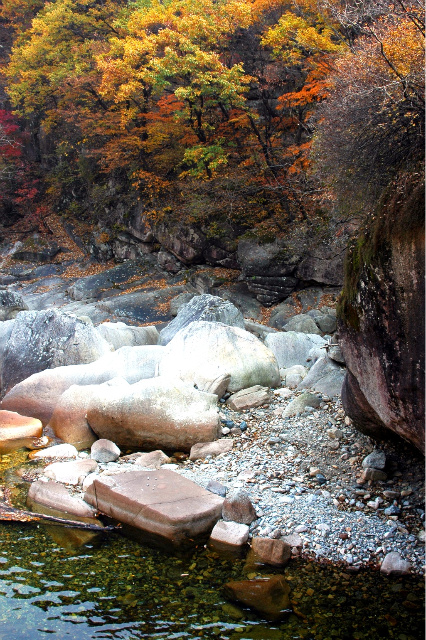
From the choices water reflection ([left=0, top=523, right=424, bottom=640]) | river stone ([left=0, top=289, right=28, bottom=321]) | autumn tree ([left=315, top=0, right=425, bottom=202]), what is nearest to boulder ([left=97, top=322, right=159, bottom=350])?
river stone ([left=0, top=289, right=28, bottom=321])

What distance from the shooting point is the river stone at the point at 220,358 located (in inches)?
380

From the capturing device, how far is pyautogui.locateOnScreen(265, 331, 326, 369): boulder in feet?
40.1

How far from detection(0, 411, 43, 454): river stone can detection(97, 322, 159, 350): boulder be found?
336 cm

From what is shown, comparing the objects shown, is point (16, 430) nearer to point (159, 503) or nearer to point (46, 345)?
A: point (46, 345)

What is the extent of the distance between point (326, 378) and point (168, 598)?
5629mm

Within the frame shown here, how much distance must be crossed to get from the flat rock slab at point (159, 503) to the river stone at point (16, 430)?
8.61 ft

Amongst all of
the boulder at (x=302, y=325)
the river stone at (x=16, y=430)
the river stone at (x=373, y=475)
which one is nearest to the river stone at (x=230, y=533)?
the river stone at (x=373, y=475)

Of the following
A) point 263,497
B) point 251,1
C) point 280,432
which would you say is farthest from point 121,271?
point 263,497

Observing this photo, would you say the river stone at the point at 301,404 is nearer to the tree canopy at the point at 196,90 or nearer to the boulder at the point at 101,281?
the tree canopy at the point at 196,90

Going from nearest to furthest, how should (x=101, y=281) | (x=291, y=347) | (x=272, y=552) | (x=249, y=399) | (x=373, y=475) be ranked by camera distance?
1. (x=272, y=552)
2. (x=373, y=475)
3. (x=249, y=399)
4. (x=291, y=347)
5. (x=101, y=281)

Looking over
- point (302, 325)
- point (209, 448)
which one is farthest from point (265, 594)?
point (302, 325)

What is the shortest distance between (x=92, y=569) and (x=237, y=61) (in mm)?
21629

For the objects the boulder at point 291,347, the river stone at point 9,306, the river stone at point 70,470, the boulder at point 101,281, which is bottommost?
the boulder at point 101,281

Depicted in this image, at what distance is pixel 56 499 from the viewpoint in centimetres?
638
